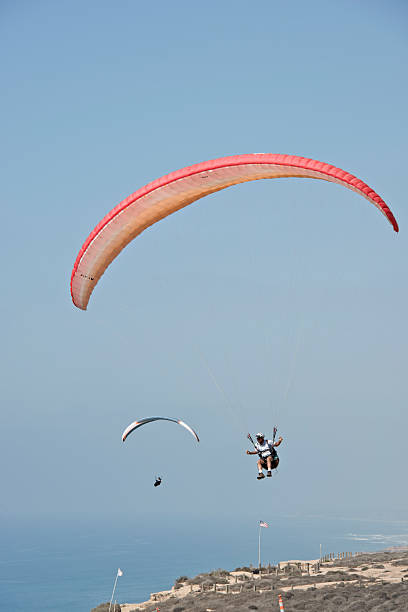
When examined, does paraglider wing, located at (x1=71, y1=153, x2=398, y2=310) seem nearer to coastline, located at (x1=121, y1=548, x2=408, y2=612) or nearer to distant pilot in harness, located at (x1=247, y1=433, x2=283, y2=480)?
distant pilot in harness, located at (x1=247, y1=433, x2=283, y2=480)

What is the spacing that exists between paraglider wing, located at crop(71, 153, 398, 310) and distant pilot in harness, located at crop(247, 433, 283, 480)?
7106 millimetres

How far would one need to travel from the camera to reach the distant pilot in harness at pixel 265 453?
22000 mm

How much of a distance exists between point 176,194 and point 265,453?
27.2 feet

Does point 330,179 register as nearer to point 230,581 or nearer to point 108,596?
point 230,581

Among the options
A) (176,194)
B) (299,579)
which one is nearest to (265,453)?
(176,194)

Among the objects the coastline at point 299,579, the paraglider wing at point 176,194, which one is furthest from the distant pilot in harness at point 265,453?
the coastline at point 299,579

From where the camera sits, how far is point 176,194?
23750 mm

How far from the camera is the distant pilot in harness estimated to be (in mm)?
22000

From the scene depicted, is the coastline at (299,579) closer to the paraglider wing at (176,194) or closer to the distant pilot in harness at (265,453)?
the distant pilot in harness at (265,453)

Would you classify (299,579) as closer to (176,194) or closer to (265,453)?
(265,453)

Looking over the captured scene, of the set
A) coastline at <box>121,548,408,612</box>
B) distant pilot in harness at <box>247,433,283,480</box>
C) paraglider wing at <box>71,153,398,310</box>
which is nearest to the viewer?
paraglider wing at <box>71,153,398,310</box>

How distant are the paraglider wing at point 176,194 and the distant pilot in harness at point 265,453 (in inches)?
280

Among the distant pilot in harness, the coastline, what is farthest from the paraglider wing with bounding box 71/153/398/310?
the coastline

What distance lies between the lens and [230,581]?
38.8 metres
